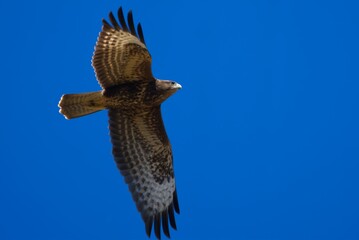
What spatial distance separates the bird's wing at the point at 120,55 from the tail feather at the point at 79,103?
180 millimetres

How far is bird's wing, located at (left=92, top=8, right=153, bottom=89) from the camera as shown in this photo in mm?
7074

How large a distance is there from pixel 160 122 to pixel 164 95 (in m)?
0.59

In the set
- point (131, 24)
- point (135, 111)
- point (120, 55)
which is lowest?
point (135, 111)

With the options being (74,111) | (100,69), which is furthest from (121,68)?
(74,111)

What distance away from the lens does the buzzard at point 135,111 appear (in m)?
7.14

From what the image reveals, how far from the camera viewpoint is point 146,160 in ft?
26.5

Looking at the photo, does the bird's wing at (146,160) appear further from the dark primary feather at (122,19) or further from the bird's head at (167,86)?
the dark primary feather at (122,19)

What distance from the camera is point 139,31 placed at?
23.0 ft

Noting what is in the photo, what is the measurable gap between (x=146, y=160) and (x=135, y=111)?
69 cm

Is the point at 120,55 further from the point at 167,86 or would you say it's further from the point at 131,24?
the point at 167,86

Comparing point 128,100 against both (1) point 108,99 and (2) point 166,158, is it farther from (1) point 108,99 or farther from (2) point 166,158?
(2) point 166,158

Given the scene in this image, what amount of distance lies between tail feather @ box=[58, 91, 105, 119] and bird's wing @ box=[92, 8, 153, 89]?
0.18 meters

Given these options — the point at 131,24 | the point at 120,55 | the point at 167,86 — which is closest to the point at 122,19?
the point at 131,24

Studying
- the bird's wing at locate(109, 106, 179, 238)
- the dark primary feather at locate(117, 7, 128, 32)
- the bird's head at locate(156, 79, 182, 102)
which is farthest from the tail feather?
the dark primary feather at locate(117, 7, 128, 32)
